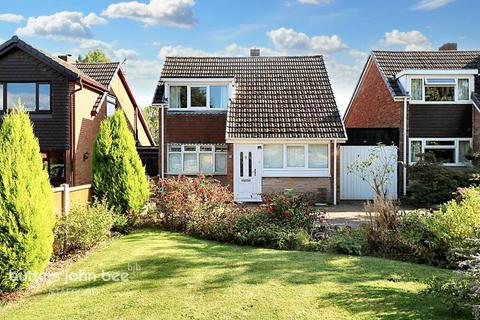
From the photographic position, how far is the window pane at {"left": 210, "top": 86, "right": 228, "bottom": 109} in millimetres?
19828

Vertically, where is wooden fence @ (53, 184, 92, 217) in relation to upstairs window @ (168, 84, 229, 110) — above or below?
below

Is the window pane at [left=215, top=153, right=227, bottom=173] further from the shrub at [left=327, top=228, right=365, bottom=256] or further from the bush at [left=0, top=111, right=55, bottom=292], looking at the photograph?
the bush at [left=0, top=111, right=55, bottom=292]

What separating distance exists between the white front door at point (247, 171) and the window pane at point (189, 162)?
2261 mm

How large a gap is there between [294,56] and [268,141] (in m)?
7.12

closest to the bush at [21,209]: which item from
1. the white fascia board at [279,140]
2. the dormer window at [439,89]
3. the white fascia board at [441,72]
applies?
the white fascia board at [279,140]

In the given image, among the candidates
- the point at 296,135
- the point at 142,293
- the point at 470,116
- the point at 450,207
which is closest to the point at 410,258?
the point at 450,207

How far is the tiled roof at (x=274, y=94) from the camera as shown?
18.6m

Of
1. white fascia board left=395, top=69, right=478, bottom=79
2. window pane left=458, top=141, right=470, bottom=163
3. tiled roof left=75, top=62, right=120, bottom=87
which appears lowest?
window pane left=458, top=141, right=470, bottom=163

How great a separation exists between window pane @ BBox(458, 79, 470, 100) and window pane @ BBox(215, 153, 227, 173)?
12.4 m

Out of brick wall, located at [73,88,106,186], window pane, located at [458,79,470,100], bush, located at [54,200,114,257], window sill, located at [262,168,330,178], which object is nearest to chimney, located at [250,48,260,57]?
window sill, located at [262,168,330,178]

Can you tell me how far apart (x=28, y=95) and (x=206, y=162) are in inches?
359

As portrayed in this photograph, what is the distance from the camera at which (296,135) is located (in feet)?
60.0

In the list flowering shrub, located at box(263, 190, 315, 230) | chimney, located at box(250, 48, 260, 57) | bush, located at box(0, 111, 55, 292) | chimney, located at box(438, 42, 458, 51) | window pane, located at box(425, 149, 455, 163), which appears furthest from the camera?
chimney, located at box(438, 42, 458, 51)

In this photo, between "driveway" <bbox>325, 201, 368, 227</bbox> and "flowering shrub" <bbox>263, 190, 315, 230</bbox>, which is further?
"driveway" <bbox>325, 201, 368, 227</bbox>
